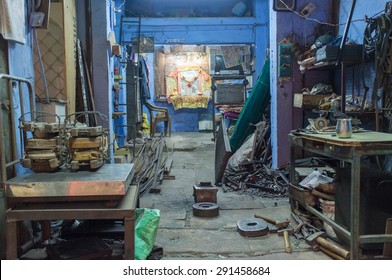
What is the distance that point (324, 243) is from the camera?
11.2ft

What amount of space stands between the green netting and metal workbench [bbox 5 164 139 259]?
4.83m

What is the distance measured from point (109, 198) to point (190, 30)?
8.71 m

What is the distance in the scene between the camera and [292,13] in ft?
20.7

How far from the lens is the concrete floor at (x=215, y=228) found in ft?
11.3

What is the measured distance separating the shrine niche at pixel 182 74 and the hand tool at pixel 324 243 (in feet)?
38.5

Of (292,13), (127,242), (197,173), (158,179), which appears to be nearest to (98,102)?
(158,179)

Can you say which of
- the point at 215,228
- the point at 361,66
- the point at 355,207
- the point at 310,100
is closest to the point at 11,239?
the point at 215,228

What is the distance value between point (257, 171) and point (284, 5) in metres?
2.69

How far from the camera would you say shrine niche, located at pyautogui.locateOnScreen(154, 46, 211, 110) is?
15.1m

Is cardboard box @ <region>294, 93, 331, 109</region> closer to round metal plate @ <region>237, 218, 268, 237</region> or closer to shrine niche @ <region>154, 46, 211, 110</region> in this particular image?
round metal plate @ <region>237, 218, 268, 237</region>

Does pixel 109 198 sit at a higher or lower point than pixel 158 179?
higher

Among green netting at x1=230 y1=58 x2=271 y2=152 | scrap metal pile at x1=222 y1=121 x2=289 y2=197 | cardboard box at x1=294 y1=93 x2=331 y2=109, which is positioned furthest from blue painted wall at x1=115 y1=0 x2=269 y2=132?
cardboard box at x1=294 y1=93 x2=331 y2=109

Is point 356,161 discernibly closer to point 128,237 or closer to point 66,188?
point 128,237
